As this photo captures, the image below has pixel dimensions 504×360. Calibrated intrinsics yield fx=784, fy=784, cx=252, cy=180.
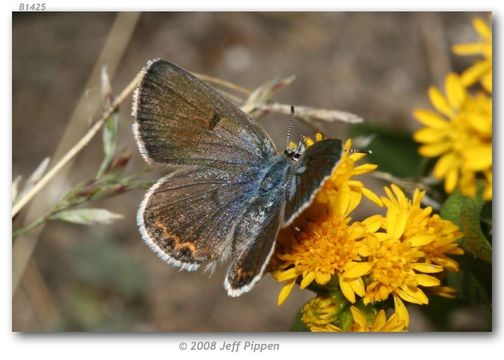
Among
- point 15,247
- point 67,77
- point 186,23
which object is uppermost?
point 186,23

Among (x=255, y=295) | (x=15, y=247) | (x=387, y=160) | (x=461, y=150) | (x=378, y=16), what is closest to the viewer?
(x=461, y=150)

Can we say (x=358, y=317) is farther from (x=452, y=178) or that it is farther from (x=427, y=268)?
(x=452, y=178)

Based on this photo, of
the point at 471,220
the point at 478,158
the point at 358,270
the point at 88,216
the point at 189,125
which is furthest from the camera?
the point at 88,216

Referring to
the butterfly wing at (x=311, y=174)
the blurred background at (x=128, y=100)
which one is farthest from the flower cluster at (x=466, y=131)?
the blurred background at (x=128, y=100)

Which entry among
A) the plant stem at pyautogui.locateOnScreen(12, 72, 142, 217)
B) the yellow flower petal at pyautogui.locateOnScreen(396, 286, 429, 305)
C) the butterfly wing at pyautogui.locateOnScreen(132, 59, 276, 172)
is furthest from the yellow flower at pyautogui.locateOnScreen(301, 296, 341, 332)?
the plant stem at pyautogui.locateOnScreen(12, 72, 142, 217)

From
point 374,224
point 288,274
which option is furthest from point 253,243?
point 374,224

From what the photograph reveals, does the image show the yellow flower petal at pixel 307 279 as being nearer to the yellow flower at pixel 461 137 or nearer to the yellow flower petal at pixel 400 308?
the yellow flower petal at pixel 400 308

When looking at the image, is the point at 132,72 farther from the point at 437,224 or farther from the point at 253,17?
the point at 437,224

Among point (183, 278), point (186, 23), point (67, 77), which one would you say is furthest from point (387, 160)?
point (67, 77)
